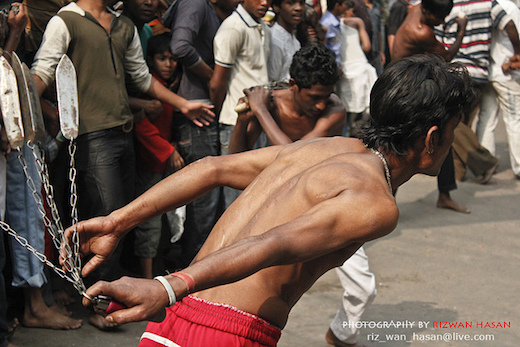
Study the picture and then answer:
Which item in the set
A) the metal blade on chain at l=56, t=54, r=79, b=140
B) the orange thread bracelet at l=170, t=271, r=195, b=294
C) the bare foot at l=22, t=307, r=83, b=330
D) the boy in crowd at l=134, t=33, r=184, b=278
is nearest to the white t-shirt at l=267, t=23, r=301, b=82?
the boy in crowd at l=134, t=33, r=184, b=278

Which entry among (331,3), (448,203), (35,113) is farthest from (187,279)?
(331,3)

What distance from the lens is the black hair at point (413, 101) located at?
2213mm

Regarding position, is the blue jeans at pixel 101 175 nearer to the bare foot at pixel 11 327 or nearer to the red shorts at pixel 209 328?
the bare foot at pixel 11 327

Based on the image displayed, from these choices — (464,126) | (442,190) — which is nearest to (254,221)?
(442,190)

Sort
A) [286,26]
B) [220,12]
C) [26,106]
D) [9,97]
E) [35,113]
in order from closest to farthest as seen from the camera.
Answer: [9,97]
[26,106]
[35,113]
[220,12]
[286,26]

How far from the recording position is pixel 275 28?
5414mm

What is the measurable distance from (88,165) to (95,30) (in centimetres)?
79

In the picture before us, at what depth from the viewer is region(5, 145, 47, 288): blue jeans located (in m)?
3.61

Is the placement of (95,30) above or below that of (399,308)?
above

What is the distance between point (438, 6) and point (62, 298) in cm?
400

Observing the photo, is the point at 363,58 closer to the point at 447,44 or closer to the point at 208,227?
the point at 447,44

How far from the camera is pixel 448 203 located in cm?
650

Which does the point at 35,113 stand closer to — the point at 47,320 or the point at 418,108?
the point at 418,108

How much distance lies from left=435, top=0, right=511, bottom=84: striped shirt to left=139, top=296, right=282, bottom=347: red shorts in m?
5.55
